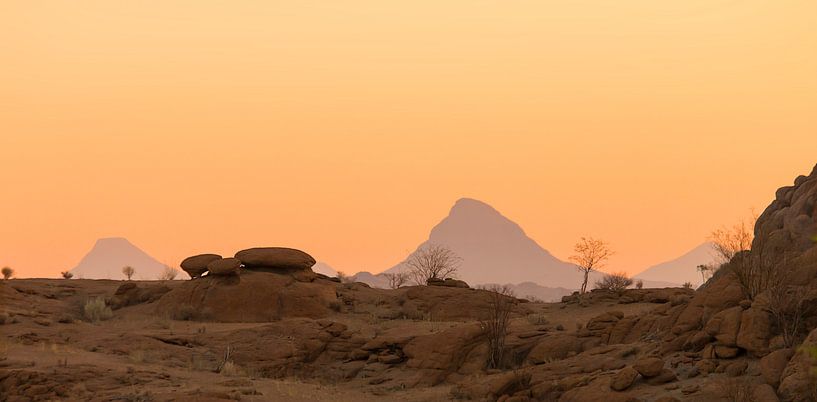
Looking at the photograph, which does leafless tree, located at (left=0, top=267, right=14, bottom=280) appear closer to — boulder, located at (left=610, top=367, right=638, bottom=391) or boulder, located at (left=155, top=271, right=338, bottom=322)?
boulder, located at (left=155, top=271, right=338, bottom=322)

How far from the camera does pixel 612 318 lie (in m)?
29.7

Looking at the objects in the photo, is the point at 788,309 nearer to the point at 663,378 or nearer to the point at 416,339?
the point at 663,378

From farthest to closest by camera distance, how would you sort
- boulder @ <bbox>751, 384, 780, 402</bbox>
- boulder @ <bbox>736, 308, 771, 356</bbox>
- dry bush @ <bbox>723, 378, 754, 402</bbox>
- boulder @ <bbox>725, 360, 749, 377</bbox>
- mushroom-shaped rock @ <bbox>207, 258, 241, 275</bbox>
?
1. mushroom-shaped rock @ <bbox>207, 258, 241, 275</bbox>
2. boulder @ <bbox>736, 308, 771, 356</bbox>
3. boulder @ <bbox>725, 360, 749, 377</bbox>
4. dry bush @ <bbox>723, 378, 754, 402</bbox>
5. boulder @ <bbox>751, 384, 780, 402</bbox>

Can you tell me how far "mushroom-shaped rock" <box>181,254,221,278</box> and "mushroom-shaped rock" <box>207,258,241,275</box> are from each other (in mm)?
2011

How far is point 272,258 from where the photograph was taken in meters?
45.1

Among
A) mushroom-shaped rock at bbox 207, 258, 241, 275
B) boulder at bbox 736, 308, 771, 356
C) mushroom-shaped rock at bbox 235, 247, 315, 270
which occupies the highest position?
mushroom-shaped rock at bbox 235, 247, 315, 270

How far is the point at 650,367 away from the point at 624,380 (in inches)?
32.8

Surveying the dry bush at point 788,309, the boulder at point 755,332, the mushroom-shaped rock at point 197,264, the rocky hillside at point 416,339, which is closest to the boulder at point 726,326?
the rocky hillside at point 416,339

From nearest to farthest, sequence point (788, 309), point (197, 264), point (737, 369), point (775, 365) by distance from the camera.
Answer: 1. point (775, 365)
2. point (737, 369)
3. point (788, 309)
4. point (197, 264)

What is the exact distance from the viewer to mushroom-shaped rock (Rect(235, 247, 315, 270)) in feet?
148

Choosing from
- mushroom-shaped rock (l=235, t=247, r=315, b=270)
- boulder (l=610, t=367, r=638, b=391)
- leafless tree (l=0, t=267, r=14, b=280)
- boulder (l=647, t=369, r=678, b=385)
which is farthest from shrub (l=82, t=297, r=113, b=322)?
boulder (l=647, t=369, r=678, b=385)

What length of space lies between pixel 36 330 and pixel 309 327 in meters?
11.2

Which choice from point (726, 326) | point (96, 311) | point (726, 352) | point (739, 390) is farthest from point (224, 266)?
point (739, 390)

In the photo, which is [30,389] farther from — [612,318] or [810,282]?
[810,282]
